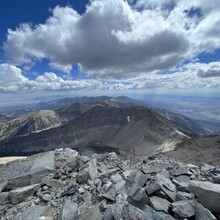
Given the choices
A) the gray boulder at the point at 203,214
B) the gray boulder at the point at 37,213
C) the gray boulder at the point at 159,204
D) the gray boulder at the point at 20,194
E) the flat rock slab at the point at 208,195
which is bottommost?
the gray boulder at the point at 20,194

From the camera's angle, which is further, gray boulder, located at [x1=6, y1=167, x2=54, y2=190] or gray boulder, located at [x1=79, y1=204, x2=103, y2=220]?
gray boulder, located at [x1=6, y1=167, x2=54, y2=190]

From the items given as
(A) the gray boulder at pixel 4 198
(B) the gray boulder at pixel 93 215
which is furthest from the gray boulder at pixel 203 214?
(A) the gray boulder at pixel 4 198

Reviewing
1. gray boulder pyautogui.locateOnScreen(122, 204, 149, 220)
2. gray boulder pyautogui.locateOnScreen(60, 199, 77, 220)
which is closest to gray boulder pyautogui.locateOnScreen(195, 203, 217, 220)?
gray boulder pyautogui.locateOnScreen(122, 204, 149, 220)

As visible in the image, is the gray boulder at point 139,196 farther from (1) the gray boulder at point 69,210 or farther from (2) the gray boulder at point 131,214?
(1) the gray boulder at point 69,210

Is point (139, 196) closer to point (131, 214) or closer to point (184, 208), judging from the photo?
point (131, 214)

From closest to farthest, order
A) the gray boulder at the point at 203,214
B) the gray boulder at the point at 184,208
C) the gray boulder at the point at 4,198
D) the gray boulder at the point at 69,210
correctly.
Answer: the gray boulder at the point at 203,214 → the gray boulder at the point at 184,208 → the gray boulder at the point at 69,210 → the gray boulder at the point at 4,198

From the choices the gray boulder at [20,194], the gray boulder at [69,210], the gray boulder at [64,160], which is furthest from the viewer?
the gray boulder at [64,160]

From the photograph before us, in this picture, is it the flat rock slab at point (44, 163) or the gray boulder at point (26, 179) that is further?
the flat rock slab at point (44, 163)

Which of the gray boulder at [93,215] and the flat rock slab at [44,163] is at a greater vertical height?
the gray boulder at [93,215]

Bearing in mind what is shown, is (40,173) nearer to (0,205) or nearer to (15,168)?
(0,205)

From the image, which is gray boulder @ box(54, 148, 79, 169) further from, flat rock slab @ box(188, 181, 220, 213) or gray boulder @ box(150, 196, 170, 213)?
flat rock slab @ box(188, 181, 220, 213)
